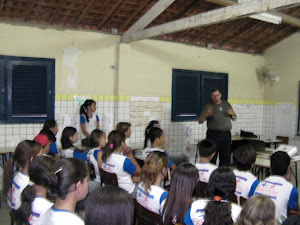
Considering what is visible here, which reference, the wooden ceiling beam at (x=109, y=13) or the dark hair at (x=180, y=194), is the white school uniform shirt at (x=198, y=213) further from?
the wooden ceiling beam at (x=109, y=13)

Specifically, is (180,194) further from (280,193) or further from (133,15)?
(133,15)

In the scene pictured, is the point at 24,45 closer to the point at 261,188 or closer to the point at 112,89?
the point at 112,89

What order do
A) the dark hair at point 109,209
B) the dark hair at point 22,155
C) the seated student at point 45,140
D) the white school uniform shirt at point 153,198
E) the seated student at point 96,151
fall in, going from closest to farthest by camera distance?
the dark hair at point 109,209
the white school uniform shirt at point 153,198
the dark hair at point 22,155
the seated student at point 96,151
the seated student at point 45,140

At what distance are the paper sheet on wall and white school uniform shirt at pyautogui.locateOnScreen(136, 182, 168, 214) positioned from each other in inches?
225

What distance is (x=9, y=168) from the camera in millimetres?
2703

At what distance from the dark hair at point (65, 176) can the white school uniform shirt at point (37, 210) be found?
1.20 feet

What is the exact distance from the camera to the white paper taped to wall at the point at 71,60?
501 centimetres

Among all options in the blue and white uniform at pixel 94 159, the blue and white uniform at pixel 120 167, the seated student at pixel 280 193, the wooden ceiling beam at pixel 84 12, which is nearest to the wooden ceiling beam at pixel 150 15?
the wooden ceiling beam at pixel 84 12

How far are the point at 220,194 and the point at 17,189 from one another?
1506mm

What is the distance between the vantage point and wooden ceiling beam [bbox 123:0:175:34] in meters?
4.63

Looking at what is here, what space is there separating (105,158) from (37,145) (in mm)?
693

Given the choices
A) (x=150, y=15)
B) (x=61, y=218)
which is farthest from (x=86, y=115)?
(x=61, y=218)

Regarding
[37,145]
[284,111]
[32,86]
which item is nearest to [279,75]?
[284,111]

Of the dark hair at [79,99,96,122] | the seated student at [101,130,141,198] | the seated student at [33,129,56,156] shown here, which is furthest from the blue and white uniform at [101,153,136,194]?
the dark hair at [79,99,96,122]
